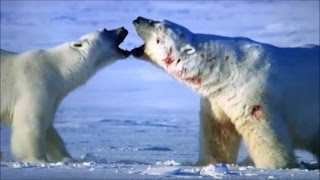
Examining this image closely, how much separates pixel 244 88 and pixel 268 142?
55 cm

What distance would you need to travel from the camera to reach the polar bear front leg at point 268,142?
7.11 m

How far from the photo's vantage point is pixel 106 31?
29.4ft

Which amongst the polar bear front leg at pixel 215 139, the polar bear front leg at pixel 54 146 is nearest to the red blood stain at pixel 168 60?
the polar bear front leg at pixel 215 139

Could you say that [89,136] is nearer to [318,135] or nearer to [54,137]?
[54,137]

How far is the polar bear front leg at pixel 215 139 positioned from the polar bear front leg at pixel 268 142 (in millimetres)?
515

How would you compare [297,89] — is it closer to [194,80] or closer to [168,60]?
[194,80]

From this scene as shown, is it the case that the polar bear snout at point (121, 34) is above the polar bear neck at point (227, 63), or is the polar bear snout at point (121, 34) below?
above

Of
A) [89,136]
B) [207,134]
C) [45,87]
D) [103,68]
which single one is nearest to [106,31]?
[103,68]

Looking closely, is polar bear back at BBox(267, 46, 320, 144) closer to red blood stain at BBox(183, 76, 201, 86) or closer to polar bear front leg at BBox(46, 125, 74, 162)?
red blood stain at BBox(183, 76, 201, 86)

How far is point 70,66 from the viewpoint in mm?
8562

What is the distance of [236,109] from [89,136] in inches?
164

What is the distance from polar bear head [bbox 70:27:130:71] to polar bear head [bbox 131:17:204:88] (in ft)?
2.93

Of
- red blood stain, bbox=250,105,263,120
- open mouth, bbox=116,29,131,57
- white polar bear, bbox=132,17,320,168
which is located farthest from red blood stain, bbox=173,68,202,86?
open mouth, bbox=116,29,131,57

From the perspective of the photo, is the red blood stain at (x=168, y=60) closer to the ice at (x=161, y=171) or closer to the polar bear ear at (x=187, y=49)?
the polar bear ear at (x=187, y=49)
